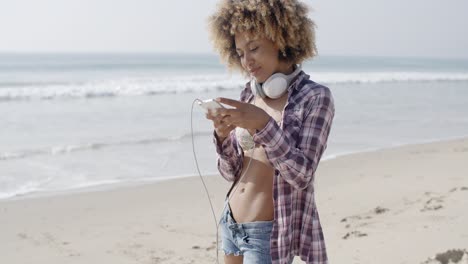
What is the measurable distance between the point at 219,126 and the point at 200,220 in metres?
4.18

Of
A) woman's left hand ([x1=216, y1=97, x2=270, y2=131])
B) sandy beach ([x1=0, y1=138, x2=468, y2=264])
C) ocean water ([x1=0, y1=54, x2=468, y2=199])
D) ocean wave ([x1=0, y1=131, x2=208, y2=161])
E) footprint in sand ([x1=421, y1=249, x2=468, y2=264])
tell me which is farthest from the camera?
ocean wave ([x1=0, y1=131, x2=208, y2=161])

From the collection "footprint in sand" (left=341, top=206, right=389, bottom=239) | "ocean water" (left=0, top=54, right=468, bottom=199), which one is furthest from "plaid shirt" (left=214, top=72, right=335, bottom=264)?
"footprint in sand" (left=341, top=206, right=389, bottom=239)

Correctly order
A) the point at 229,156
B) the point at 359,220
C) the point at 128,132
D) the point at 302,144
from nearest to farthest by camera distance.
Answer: the point at 302,144, the point at 229,156, the point at 359,220, the point at 128,132

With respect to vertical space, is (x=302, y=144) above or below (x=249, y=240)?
above

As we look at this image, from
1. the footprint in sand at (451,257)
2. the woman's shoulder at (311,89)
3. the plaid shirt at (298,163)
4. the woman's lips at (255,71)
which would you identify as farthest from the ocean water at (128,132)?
the footprint in sand at (451,257)

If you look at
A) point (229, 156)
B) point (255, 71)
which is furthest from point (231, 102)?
point (229, 156)

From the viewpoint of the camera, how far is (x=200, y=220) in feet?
20.2

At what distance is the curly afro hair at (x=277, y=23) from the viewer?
215 cm

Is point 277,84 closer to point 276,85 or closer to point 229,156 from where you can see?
point 276,85

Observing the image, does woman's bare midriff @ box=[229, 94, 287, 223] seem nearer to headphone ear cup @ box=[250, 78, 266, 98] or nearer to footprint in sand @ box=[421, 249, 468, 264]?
headphone ear cup @ box=[250, 78, 266, 98]

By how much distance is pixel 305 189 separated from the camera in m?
2.10

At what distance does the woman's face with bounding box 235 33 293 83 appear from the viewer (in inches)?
87.4

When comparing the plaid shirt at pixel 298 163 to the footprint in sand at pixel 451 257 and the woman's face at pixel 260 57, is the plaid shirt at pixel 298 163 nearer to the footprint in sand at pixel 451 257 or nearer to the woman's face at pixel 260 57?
the woman's face at pixel 260 57

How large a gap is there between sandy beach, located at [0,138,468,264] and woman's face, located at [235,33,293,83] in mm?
2872
